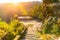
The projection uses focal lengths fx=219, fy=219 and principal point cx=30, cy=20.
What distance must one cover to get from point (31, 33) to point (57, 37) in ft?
6.84

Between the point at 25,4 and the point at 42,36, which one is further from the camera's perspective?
the point at 25,4

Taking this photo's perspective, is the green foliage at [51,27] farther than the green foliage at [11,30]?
Yes

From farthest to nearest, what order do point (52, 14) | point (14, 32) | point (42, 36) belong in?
point (52, 14) → point (14, 32) → point (42, 36)

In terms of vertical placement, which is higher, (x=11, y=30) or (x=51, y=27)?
(x=11, y=30)

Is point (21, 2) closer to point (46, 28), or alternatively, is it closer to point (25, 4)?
point (25, 4)

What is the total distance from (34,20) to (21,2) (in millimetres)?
2324

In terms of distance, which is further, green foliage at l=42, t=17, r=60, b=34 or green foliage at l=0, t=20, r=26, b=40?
green foliage at l=42, t=17, r=60, b=34

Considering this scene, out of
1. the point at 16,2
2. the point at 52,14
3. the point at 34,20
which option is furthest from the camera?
the point at 16,2

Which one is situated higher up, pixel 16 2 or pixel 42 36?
pixel 16 2

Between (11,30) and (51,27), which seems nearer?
(11,30)

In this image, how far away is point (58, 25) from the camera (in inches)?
521

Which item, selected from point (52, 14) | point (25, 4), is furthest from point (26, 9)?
point (52, 14)

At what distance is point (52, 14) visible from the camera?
15156 mm

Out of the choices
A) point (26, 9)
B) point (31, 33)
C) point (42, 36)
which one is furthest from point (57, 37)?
point (26, 9)
